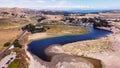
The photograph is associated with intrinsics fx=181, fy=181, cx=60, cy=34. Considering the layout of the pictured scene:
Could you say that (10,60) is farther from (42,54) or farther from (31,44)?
(31,44)

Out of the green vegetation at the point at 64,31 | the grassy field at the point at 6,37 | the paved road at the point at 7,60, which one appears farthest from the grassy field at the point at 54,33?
the paved road at the point at 7,60

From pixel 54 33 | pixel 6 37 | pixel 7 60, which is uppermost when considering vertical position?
pixel 7 60

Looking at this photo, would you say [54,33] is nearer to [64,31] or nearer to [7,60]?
[64,31]

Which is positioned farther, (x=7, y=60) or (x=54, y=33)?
(x=54, y=33)

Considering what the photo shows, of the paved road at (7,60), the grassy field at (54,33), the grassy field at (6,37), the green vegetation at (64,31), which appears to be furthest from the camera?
the green vegetation at (64,31)

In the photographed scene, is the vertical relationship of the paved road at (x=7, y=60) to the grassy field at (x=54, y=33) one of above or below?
above

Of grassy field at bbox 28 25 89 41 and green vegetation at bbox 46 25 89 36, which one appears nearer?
grassy field at bbox 28 25 89 41

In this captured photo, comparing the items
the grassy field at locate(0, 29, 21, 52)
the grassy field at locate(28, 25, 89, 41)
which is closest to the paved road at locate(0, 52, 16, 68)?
the grassy field at locate(0, 29, 21, 52)

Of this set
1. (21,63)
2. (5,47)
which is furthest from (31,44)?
(21,63)

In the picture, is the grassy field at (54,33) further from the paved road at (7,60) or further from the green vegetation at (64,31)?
the paved road at (7,60)

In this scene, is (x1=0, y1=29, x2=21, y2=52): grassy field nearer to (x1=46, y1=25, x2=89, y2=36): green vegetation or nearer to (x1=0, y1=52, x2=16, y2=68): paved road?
(x1=0, y1=52, x2=16, y2=68): paved road

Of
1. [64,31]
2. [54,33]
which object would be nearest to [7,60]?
[54,33]
